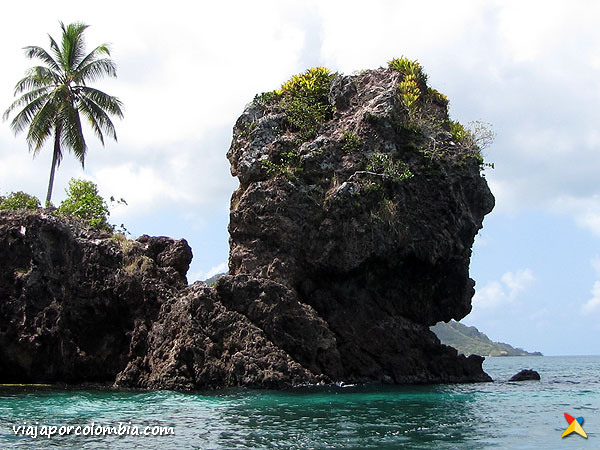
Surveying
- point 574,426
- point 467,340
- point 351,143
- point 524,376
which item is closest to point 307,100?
point 351,143

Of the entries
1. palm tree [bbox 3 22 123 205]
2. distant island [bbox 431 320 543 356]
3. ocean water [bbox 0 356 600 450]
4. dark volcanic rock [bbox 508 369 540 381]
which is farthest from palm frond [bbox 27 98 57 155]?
distant island [bbox 431 320 543 356]

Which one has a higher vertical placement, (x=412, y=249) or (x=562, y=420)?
(x=412, y=249)

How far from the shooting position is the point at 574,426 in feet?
37.7

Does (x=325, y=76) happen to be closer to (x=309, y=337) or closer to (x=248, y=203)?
(x=248, y=203)

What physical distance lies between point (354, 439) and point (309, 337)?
874 cm

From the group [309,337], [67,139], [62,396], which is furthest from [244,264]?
[67,139]

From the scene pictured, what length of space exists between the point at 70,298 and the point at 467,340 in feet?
430

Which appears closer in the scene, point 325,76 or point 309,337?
point 309,337

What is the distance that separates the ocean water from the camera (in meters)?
10.1

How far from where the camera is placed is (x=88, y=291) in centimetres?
2064

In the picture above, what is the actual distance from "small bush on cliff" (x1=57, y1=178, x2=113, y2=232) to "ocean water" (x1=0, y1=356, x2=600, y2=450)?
886 centimetres

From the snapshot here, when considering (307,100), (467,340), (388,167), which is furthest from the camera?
(467,340)

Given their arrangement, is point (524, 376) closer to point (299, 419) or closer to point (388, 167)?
point (388, 167)

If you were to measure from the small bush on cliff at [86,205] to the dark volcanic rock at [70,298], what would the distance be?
3.71 metres
